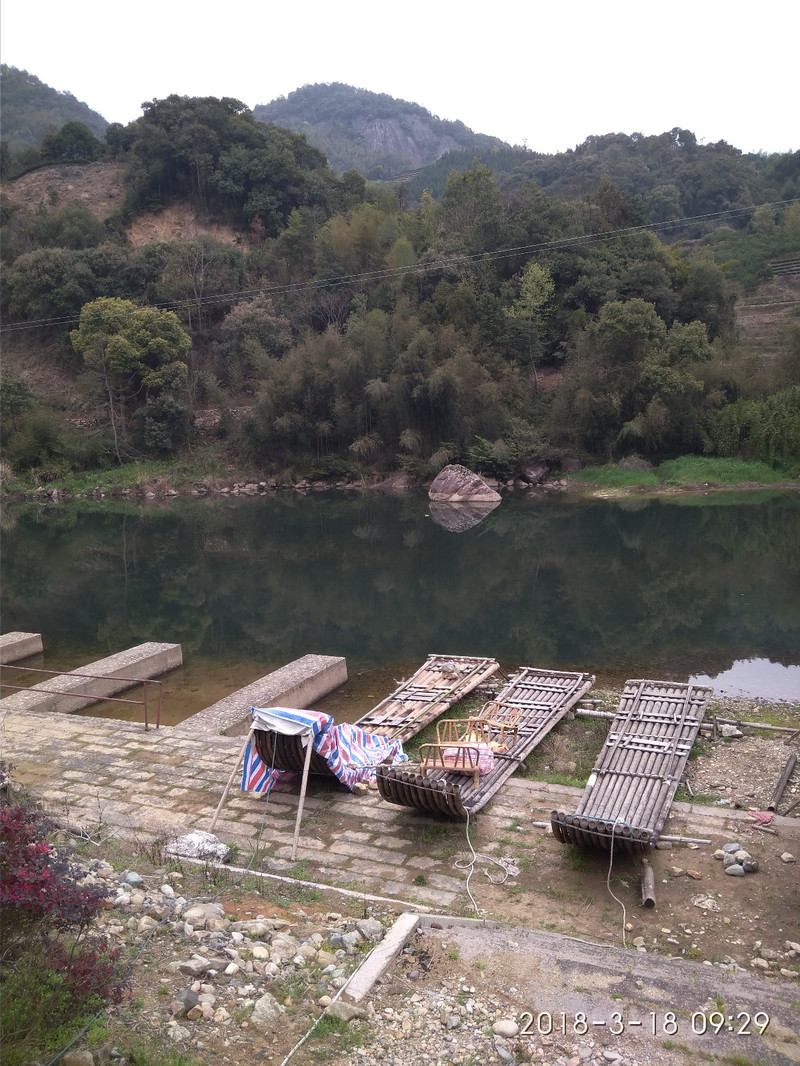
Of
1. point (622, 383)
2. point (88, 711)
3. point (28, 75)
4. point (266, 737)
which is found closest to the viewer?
point (266, 737)

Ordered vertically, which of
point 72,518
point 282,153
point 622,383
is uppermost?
point 282,153

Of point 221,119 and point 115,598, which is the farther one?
point 221,119

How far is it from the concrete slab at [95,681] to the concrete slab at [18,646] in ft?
5.27

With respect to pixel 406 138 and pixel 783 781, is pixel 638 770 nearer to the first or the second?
pixel 783 781

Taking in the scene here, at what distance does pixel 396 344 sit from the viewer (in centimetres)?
3828

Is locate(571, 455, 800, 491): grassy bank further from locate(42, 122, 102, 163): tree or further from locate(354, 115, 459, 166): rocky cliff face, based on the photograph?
locate(354, 115, 459, 166): rocky cliff face

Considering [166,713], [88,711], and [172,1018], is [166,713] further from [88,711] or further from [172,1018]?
[172,1018]

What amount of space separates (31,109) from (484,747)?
354 feet

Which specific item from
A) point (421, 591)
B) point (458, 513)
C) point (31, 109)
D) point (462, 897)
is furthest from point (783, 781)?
point (31, 109)

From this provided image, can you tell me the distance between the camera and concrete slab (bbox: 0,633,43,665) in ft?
44.6

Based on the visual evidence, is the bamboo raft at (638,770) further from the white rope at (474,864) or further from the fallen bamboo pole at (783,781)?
the fallen bamboo pole at (783,781)

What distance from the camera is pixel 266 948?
4.56m

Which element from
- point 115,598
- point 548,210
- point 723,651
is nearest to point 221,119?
point 548,210

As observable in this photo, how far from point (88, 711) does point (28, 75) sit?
11534 cm
